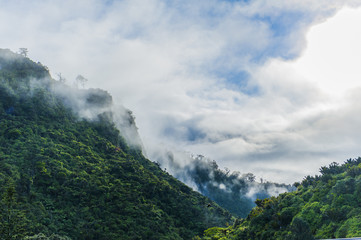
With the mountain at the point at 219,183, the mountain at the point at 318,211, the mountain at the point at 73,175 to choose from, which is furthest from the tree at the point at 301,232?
the mountain at the point at 219,183

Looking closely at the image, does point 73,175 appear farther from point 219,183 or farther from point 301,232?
point 219,183

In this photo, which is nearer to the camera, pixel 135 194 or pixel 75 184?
pixel 75 184

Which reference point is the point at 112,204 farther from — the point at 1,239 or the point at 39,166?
the point at 1,239

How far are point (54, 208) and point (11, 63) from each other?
4798 cm

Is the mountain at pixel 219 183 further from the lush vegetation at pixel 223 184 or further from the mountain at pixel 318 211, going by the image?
the mountain at pixel 318 211

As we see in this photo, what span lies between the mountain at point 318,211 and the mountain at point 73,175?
85.8 ft

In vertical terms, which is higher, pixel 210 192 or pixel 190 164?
pixel 190 164

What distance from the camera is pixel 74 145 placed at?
71.0 m

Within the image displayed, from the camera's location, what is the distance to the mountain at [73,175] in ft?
163

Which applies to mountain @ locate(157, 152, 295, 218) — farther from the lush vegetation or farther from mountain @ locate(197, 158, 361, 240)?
mountain @ locate(197, 158, 361, 240)

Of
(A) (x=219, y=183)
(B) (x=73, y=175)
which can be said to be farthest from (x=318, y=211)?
(A) (x=219, y=183)

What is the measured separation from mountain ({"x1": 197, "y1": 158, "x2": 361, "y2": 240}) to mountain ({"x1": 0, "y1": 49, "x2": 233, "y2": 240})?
2615cm

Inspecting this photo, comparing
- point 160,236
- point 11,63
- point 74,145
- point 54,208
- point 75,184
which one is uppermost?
point 11,63

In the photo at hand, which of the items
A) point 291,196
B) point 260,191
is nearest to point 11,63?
point 291,196
